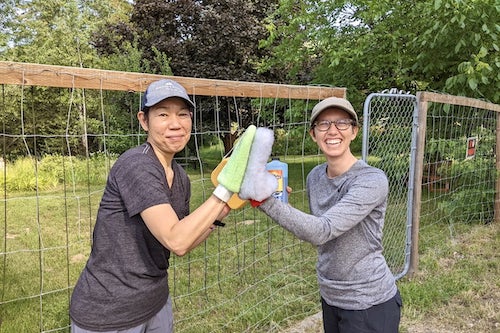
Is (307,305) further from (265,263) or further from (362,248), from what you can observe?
(362,248)

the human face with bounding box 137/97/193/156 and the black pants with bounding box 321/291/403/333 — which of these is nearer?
the human face with bounding box 137/97/193/156

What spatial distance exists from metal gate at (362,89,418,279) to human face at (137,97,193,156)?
244cm

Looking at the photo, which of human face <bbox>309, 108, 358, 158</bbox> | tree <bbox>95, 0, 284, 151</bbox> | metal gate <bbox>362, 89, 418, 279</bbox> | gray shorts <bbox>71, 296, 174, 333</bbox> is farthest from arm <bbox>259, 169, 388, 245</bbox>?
tree <bbox>95, 0, 284, 151</bbox>

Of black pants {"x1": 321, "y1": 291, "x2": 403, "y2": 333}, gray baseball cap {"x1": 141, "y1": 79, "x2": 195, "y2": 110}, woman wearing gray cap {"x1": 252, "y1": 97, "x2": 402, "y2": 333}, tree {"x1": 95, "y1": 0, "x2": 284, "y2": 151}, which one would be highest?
tree {"x1": 95, "y1": 0, "x2": 284, "y2": 151}

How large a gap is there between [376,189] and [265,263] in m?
3.13

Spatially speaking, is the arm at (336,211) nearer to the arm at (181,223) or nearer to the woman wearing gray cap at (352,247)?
the woman wearing gray cap at (352,247)

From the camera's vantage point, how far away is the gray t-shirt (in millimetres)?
1459

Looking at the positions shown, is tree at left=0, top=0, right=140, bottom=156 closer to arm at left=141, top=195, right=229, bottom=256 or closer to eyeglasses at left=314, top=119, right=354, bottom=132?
eyeglasses at left=314, top=119, right=354, bottom=132

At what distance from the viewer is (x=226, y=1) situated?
13.6 metres

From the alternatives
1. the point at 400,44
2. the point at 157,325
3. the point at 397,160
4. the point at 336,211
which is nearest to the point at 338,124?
the point at 336,211

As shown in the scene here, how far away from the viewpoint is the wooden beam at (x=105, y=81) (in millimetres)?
Result: 1881

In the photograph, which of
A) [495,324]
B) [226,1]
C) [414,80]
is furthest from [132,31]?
[495,324]

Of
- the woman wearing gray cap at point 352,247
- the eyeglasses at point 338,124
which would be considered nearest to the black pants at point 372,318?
the woman wearing gray cap at point 352,247

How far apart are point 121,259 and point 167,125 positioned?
1.69ft
